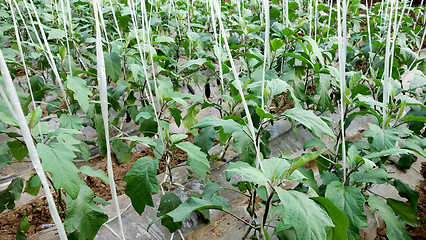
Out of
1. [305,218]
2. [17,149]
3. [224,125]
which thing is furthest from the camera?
[17,149]

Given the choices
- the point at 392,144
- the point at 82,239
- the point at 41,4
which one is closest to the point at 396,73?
the point at 392,144

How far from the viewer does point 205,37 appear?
2.54 m

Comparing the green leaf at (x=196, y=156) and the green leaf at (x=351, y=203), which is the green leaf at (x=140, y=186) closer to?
the green leaf at (x=196, y=156)

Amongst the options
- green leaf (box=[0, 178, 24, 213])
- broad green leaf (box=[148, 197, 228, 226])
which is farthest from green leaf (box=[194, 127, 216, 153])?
green leaf (box=[0, 178, 24, 213])

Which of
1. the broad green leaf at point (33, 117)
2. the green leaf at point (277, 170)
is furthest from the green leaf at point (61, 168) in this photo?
the green leaf at point (277, 170)

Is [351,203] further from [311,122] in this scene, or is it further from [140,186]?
[140,186]

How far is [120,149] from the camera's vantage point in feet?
5.66

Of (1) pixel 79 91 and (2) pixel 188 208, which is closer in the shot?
(2) pixel 188 208

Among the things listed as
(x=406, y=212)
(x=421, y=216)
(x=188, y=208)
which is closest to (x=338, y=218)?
(x=188, y=208)

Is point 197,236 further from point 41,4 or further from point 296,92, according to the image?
point 41,4

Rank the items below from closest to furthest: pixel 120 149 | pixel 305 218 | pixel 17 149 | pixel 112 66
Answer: pixel 305 218 → pixel 17 149 → pixel 120 149 → pixel 112 66

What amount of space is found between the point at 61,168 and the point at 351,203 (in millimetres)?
944

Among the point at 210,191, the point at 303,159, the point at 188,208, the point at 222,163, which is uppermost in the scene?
the point at 303,159

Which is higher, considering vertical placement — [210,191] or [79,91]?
[79,91]
